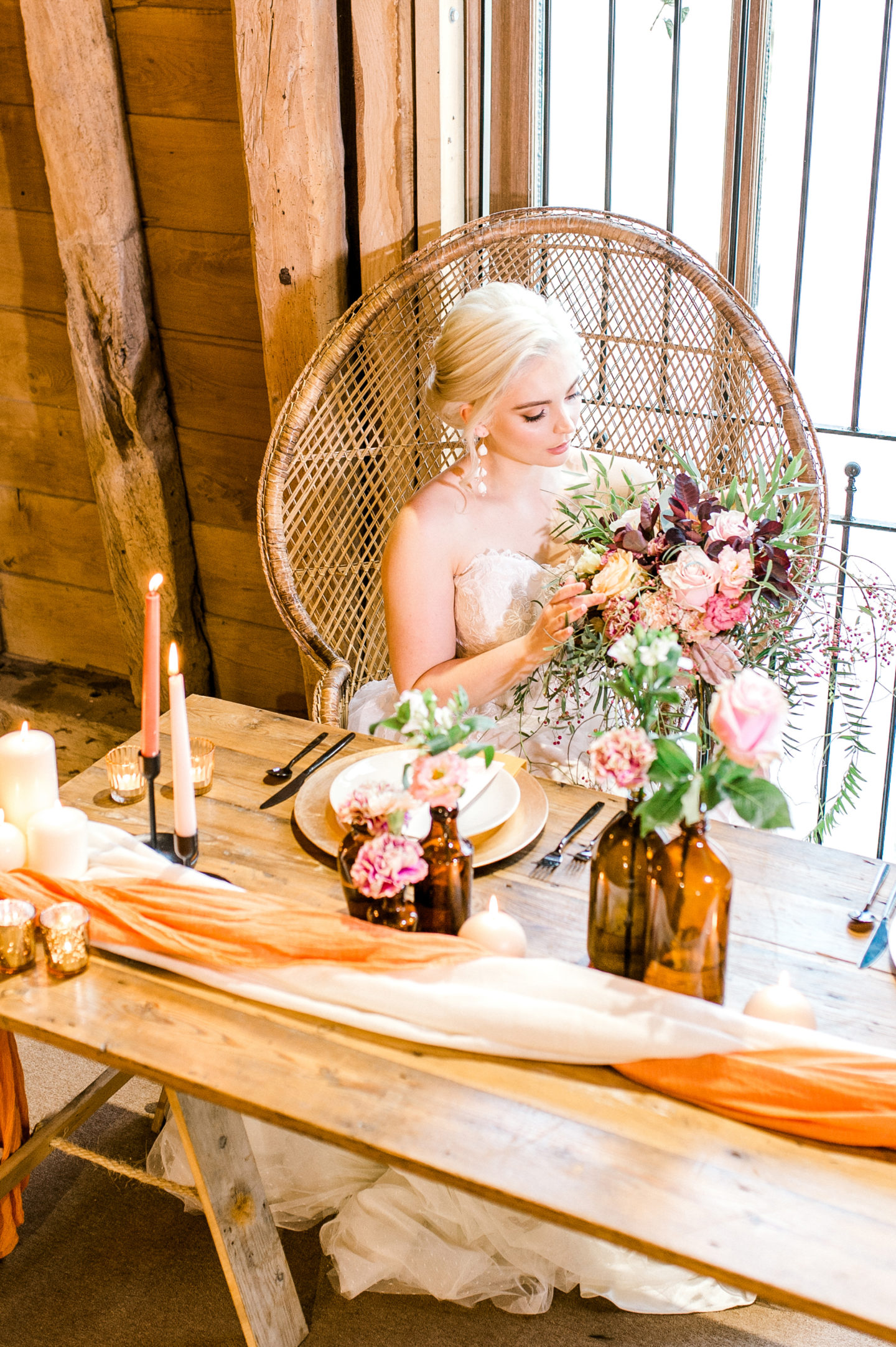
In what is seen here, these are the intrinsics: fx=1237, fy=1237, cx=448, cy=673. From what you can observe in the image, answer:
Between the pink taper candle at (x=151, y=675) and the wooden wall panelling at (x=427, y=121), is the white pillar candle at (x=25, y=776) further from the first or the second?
the wooden wall panelling at (x=427, y=121)

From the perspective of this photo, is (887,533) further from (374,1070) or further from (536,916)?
(374,1070)

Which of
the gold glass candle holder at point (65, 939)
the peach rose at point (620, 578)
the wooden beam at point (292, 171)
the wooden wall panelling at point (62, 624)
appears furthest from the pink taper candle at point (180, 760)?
the wooden wall panelling at point (62, 624)

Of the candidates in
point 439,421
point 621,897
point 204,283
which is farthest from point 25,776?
point 204,283

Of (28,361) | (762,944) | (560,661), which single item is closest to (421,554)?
(560,661)

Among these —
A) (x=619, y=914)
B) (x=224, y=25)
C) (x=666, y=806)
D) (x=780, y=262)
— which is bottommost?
(x=619, y=914)

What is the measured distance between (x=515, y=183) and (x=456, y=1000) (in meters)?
1.71

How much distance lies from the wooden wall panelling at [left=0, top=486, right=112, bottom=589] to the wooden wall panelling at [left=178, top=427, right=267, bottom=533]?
321 mm

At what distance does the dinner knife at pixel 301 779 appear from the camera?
159cm

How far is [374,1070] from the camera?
1146 mm

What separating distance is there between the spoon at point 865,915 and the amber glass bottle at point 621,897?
283 millimetres

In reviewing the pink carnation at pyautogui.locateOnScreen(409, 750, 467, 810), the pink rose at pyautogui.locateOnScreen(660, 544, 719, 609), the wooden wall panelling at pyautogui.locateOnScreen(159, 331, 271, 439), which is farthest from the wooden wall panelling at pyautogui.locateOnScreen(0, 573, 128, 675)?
the pink carnation at pyautogui.locateOnScreen(409, 750, 467, 810)

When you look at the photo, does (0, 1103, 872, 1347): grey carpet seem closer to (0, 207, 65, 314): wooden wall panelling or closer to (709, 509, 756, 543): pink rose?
(709, 509, 756, 543): pink rose

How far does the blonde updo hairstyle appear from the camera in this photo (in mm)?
1966

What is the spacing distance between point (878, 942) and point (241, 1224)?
822 millimetres
